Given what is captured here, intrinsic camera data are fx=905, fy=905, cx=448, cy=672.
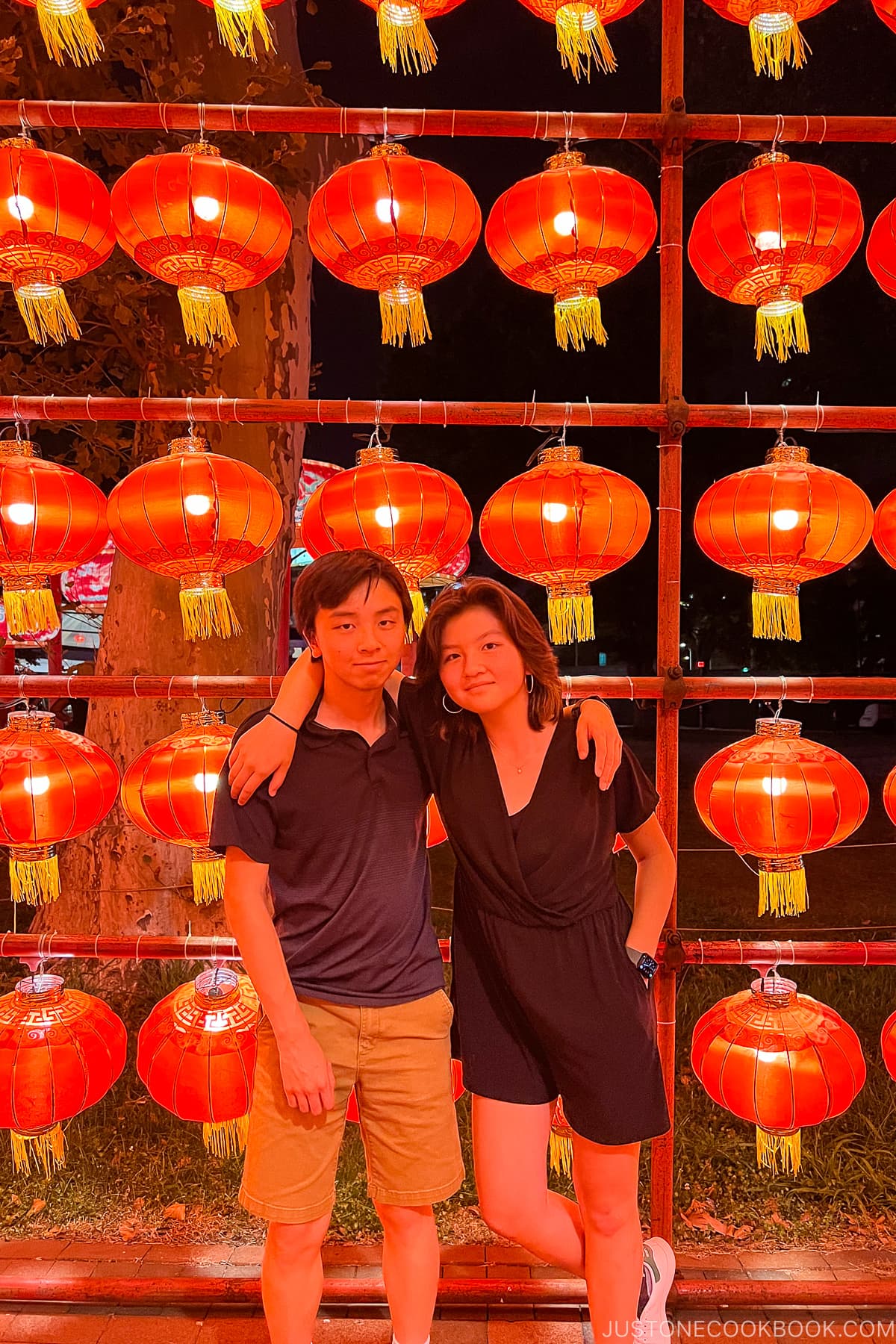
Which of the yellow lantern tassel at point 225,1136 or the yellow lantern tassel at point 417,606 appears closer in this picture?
the yellow lantern tassel at point 417,606

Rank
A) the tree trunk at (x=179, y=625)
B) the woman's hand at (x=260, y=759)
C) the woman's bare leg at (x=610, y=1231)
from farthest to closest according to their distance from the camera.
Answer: the tree trunk at (x=179, y=625) < the woman's bare leg at (x=610, y=1231) < the woman's hand at (x=260, y=759)

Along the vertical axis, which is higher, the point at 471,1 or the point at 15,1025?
the point at 471,1

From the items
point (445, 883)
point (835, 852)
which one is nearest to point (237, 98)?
point (445, 883)

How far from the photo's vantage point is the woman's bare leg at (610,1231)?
238cm

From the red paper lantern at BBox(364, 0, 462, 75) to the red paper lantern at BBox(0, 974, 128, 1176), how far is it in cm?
317

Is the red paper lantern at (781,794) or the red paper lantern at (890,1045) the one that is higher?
the red paper lantern at (781,794)

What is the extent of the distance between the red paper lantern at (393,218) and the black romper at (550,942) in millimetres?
1443

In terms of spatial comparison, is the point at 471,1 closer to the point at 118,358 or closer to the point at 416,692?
the point at 118,358

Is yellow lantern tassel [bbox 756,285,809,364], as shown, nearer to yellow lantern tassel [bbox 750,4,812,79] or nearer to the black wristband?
yellow lantern tassel [bbox 750,4,812,79]

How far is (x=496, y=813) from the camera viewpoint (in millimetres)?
2270

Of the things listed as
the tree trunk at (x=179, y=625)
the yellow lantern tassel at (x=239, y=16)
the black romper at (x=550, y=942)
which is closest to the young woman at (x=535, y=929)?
the black romper at (x=550, y=942)

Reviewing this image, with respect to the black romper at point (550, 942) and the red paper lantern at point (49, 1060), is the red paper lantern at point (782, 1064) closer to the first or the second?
the black romper at point (550, 942)

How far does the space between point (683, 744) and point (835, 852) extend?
23.2ft

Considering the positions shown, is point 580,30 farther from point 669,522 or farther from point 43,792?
point 43,792
